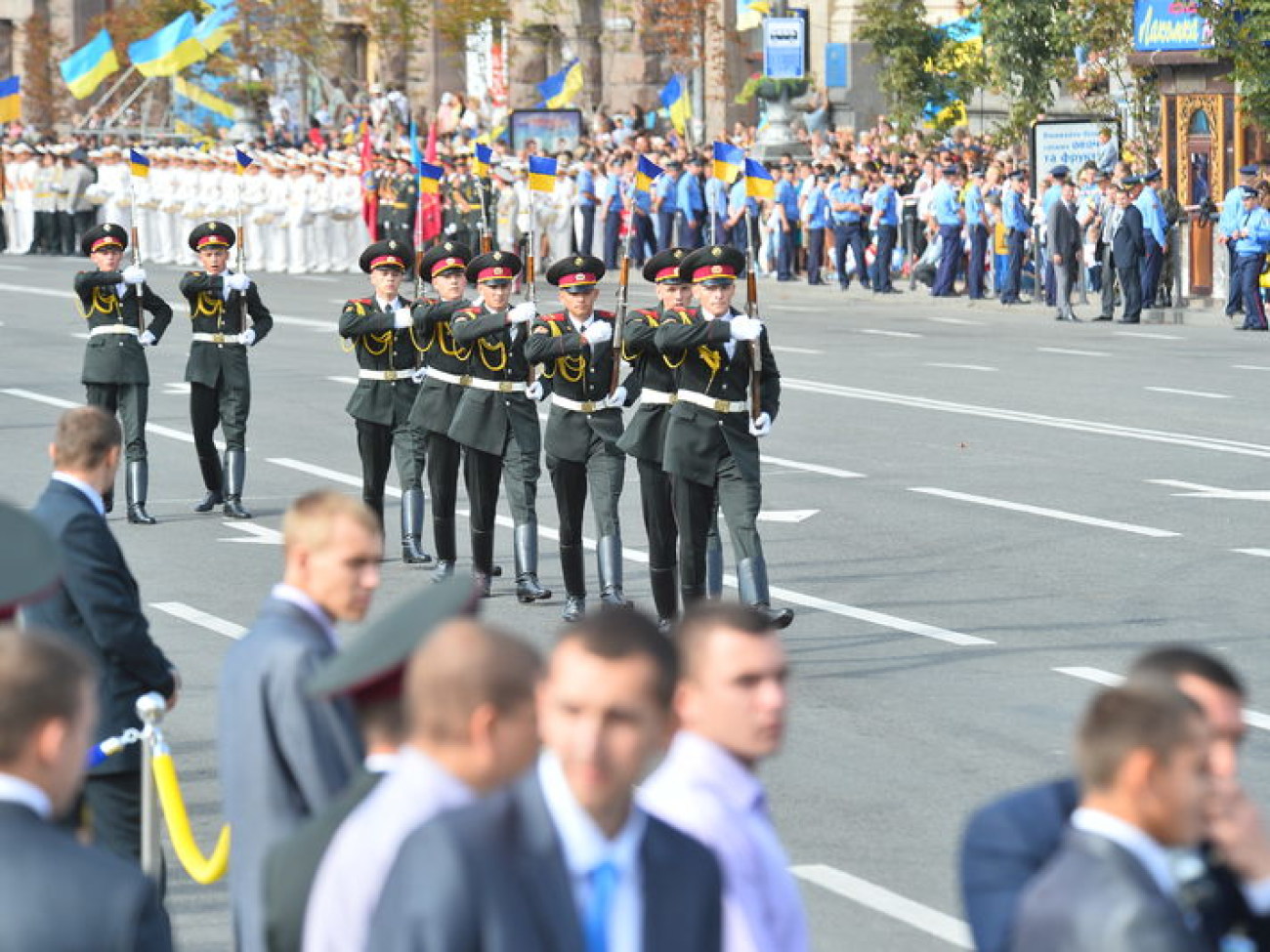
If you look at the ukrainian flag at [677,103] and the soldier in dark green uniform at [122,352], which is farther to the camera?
the ukrainian flag at [677,103]

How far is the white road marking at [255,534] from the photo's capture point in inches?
706

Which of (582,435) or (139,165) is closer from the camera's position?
(582,435)

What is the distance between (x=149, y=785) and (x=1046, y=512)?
1082cm

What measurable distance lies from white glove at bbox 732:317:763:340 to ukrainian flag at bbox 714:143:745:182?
17.1 feet

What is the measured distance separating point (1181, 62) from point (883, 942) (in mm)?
28590

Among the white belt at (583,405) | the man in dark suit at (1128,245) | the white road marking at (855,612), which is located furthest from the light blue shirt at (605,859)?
the man in dark suit at (1128,245)

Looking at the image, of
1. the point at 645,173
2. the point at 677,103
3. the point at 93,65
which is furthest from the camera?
the point at 93,65

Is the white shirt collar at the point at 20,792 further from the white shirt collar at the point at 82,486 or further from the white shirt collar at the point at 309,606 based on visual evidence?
the white shirt collar at the point at 82,486

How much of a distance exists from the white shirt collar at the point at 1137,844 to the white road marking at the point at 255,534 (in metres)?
13.4

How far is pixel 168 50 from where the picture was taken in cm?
5575

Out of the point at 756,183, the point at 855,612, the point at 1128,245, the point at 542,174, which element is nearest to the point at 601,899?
the point at 855,612

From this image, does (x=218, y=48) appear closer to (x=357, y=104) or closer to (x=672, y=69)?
(x=357, y=104)

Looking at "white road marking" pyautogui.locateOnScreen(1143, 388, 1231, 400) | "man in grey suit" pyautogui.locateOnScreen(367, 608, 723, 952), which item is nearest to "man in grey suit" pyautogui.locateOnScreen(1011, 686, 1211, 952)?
"man in grey suit" pyautogui.locateOnScreen(367, 608, 723, 952)

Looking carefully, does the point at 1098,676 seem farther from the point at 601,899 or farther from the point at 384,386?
the point at 601,899
